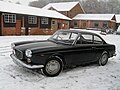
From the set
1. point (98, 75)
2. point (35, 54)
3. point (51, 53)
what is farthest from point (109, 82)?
point (35, 54)

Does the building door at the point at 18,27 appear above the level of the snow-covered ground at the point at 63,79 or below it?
above

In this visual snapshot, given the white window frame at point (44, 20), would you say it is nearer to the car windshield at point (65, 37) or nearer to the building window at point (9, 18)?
the building window at point (9, 18)

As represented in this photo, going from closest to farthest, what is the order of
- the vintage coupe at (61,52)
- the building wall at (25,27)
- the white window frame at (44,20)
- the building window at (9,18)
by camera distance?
the vintage coupe at (61,52)
the building window at (9,18)
the building wall at (25,27)
the white window frame at (44,20)

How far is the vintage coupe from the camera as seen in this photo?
18.4 ft

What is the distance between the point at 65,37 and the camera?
7.03m

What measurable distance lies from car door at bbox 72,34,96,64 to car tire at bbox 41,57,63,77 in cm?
68

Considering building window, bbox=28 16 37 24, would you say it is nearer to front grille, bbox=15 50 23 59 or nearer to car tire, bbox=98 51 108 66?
car tire, bbox=98 51 108 66

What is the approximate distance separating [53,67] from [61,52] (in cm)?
57

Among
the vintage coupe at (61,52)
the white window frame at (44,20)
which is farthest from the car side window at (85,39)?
the white window frame at (44,20)

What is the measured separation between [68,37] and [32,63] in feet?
6.80

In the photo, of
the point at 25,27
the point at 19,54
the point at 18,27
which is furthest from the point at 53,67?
the point at 25,27

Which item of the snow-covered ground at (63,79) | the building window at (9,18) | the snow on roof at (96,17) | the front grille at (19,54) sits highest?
the snow on roof at (96,17)

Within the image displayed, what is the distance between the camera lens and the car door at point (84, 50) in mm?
6505

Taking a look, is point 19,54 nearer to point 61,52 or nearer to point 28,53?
point 28,53
